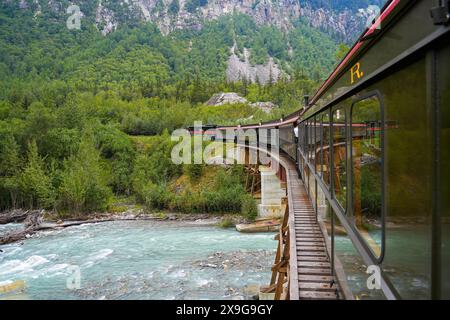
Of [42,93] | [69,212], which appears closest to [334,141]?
[69,212]

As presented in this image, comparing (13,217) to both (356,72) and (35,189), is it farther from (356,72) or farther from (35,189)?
(356,72)

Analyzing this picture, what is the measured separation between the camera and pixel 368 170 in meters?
2.92

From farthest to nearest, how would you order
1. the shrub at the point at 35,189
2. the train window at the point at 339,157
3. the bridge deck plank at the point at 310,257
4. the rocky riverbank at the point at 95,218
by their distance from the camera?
the shrub at the point at 35,189
the rocky riverbank at the point at 95,218
the bridge deck plank at the point at 310,257
the train window at the point at 339,157

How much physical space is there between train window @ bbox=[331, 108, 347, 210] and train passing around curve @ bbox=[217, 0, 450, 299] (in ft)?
1.48

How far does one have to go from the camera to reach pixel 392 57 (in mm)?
2217

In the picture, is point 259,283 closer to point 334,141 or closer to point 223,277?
point 223,277

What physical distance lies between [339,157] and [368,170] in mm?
1482

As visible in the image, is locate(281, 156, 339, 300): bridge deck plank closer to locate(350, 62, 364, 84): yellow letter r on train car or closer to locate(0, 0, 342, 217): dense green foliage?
locate(350, 62, 364, 84): yellow letter r on train car

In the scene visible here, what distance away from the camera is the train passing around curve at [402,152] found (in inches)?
65.6

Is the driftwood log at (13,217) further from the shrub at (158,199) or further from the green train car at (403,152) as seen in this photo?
the green train car at (403,152)

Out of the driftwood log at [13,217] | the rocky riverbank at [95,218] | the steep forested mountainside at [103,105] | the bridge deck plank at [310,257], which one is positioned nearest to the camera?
the bridge deck plank at [310,257]

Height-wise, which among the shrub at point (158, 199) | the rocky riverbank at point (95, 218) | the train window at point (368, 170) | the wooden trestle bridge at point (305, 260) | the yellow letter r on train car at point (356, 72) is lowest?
the rocky riverbank at point (95, 218)

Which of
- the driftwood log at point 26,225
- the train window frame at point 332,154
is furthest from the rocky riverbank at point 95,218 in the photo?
the train window frame at point 332,154

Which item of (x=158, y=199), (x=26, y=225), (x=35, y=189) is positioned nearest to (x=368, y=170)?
(x=26, y=225)
